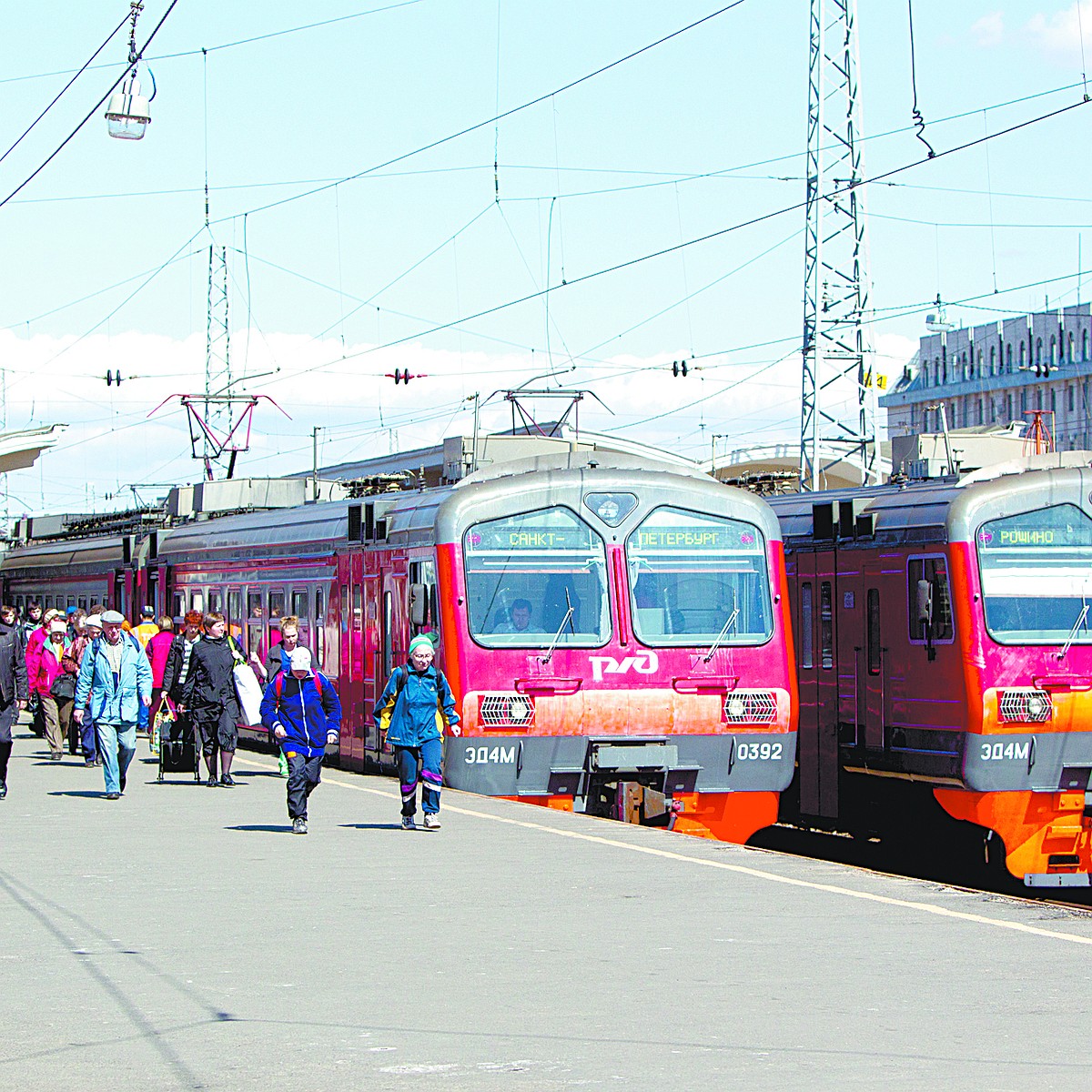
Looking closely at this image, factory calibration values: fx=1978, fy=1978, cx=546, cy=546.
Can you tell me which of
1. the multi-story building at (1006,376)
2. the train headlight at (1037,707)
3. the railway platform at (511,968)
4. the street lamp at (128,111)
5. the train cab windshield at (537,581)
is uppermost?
the multi-story building at (1006,376)

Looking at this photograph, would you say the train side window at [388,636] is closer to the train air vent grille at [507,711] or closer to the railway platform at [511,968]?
the train air vent grille at [507,711]

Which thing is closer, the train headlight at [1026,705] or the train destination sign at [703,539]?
the train headlight at [1026,705]

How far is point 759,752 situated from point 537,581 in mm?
2367

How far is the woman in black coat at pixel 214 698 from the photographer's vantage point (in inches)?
736

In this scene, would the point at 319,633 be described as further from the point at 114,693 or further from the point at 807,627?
the point at 807,627

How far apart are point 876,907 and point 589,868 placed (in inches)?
84.8

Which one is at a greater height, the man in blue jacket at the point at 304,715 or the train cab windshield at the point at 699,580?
the train cab windshield at the point at 699,580

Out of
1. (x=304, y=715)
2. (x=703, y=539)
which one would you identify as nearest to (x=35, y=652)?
(x=304, y=715)

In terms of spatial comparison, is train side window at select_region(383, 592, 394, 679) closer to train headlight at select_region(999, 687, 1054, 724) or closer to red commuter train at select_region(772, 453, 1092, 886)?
red commuter train at select_region(772, 453, 1092, 886)

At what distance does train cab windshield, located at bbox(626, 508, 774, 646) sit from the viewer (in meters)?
16.8

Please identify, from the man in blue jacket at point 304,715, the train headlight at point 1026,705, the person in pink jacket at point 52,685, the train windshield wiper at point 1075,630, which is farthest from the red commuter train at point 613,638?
the person in pink jacket at point 52,685

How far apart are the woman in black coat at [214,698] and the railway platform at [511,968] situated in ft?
14.9

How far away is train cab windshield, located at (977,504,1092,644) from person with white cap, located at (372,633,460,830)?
4.93 m

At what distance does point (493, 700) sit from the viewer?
16.1m
